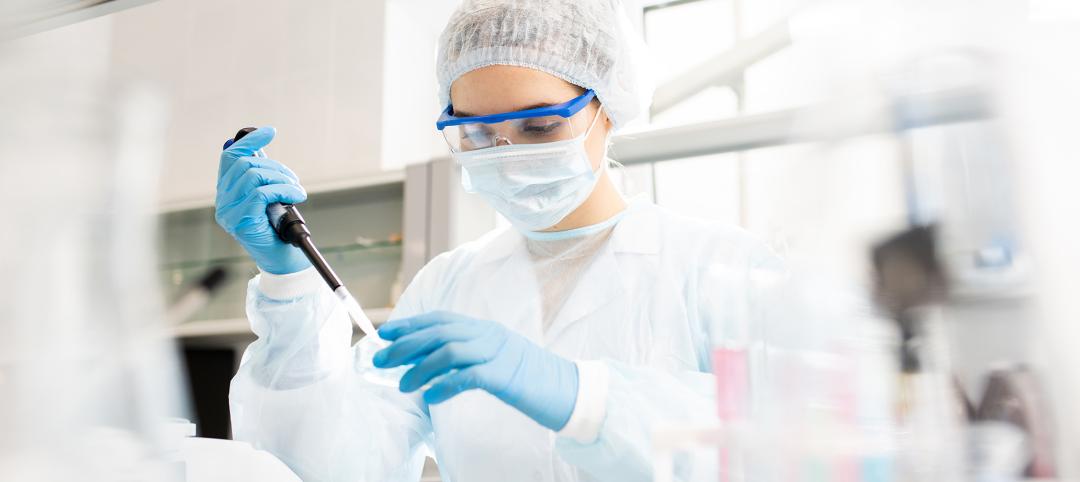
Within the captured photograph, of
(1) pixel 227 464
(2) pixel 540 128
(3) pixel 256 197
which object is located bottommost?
(1) pixel 227 464

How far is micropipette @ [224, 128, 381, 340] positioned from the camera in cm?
87

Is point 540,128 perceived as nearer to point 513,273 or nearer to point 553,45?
point 553,45

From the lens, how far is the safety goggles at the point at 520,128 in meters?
1.05

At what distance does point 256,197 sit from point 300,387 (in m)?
0.25

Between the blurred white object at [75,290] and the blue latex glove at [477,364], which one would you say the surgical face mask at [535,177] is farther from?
the blurred white object at [75,290]

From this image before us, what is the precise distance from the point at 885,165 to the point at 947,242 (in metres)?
0.05

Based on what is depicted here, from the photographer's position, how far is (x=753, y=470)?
1.35ft

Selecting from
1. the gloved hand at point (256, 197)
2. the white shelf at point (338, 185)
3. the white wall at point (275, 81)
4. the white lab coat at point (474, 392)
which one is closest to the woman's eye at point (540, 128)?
the white lab coat at point (474, 392)

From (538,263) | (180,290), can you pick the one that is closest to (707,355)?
(538,263)

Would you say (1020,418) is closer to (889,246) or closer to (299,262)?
(889,246)

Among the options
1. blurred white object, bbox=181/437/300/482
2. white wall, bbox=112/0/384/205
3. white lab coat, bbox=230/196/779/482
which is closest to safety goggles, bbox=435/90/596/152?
white lab coat, bbox=230/196/779/482

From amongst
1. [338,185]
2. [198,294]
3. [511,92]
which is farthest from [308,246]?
[198,294]

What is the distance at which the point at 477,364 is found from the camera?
0.73 m

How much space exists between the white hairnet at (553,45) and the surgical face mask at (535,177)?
0.06 m
